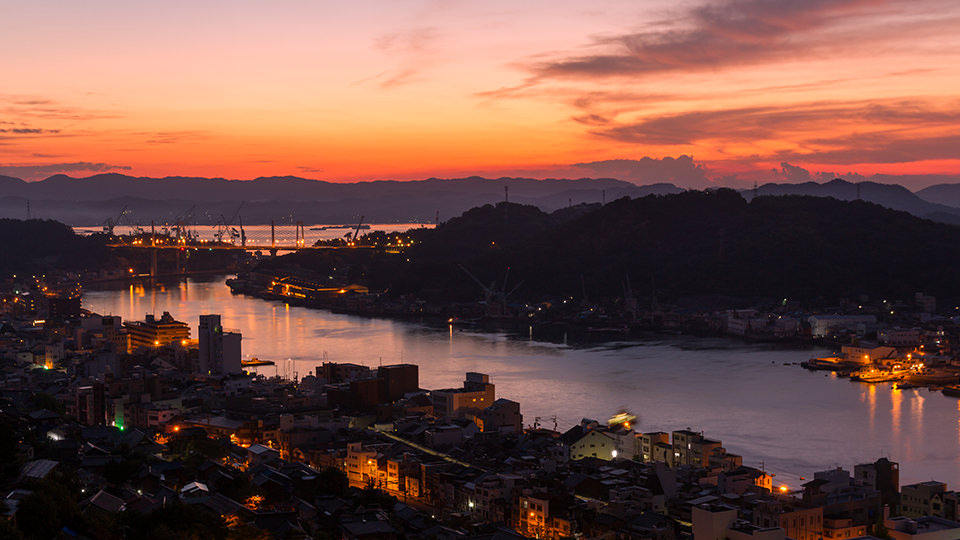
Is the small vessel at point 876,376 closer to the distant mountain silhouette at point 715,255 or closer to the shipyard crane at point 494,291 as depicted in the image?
the distant mountain silhouette at point 715,255

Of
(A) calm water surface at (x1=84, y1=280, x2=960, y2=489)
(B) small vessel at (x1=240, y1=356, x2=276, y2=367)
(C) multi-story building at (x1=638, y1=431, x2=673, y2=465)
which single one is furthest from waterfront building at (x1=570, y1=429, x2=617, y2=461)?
(B) small vessel at (x1=240, y1=356, x2=276, y2=367)

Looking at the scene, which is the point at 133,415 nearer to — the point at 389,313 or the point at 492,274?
the point at 389,313

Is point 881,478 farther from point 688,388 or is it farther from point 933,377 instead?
point 933,377

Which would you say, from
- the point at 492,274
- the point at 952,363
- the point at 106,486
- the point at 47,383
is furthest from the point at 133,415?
the point at 492,274

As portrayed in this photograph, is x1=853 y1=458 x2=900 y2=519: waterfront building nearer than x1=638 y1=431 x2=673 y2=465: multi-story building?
Yes

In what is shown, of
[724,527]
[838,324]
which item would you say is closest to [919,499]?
[724,527]

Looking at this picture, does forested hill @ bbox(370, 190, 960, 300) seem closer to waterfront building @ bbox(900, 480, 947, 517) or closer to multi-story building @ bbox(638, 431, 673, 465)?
multi-story building @ bbox(638, 431, 673, 465)

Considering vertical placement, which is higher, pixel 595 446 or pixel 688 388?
pixel 595 446
